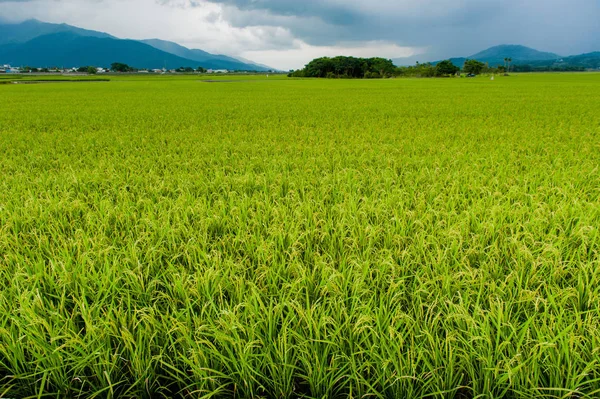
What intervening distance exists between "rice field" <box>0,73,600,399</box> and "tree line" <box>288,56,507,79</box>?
114 m

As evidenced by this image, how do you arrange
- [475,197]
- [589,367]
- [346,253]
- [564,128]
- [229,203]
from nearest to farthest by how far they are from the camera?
[589,367] < [346,253] < [229,203] < [475,197] < [564,128]

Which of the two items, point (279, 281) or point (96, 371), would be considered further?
point (279, 281)

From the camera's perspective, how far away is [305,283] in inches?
86.0

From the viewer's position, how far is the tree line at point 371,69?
113 meters

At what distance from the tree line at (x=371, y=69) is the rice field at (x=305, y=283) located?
11358 cm

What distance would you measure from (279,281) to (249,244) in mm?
576

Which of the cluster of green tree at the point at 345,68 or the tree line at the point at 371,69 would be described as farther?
the cluster of green tree at the point at 345,68

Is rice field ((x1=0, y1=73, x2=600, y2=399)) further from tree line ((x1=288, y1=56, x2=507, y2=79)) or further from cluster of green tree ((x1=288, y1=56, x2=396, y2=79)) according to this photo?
cluster of green tree ((x1=288, y1=56, x2=396, y2=79))

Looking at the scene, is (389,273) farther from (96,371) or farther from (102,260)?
(102,260)

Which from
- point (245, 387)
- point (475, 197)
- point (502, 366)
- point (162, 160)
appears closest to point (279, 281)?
point (245, 387)

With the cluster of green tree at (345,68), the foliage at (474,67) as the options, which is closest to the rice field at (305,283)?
the cluster of green tree at (345,68)

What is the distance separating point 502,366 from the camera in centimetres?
168

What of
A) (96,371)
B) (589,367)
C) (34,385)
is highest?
(589,367)

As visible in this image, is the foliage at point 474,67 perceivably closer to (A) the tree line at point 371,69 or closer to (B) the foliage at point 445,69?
(A) the tree line at point 371,69
